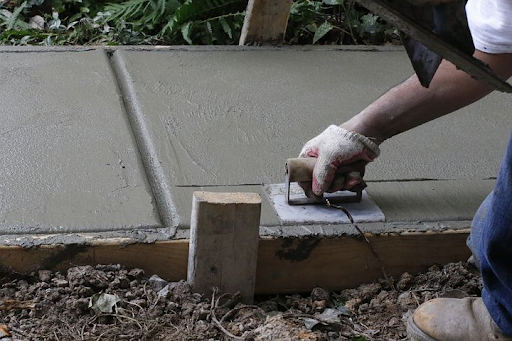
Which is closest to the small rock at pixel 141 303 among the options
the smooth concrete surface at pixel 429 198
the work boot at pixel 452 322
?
the work boot at pixel 452 322

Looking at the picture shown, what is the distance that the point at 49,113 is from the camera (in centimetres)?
338

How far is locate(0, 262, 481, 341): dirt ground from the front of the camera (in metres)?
2.28

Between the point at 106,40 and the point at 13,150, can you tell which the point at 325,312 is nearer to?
the point at 13,150

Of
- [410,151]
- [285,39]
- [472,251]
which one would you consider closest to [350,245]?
[472,251]

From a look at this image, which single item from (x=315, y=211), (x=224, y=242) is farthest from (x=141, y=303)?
(x=315, y=211)

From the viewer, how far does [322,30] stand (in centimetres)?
452

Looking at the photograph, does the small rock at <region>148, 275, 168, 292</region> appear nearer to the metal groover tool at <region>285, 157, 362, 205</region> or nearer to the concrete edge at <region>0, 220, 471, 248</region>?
the concrete edge at <region>0, 220, 471, 248</region>

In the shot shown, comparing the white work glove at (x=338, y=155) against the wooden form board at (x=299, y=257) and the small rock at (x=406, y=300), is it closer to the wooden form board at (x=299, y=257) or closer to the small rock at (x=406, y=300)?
the wooden form board at (x=299, y=257)

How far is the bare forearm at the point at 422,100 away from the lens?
2666mm

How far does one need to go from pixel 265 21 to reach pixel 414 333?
2311 mm

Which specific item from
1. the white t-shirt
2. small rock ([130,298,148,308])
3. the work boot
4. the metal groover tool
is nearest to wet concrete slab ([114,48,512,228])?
the metal groover tool

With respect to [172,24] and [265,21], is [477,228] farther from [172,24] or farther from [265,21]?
[172,24]

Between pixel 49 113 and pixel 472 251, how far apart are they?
1769 mm

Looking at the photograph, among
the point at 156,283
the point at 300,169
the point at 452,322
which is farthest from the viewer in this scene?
the point at 300,169
